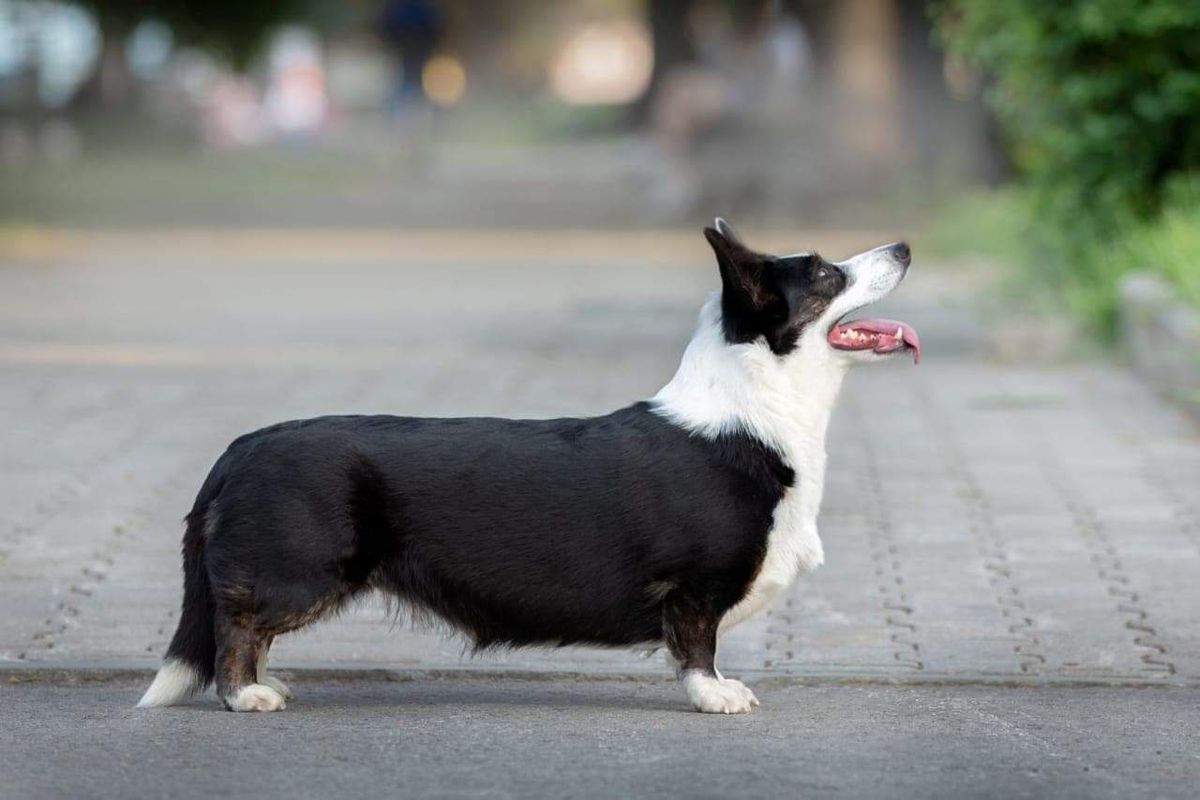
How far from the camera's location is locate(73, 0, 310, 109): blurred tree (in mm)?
36469

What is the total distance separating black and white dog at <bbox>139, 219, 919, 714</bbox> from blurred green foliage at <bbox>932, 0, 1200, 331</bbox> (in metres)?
7.28

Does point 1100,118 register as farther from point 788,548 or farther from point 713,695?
point 713,695

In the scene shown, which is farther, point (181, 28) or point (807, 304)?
point (181, 28)

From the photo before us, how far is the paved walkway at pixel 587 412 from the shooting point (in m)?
6.76

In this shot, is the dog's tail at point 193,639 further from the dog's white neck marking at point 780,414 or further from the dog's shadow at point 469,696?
the dog's white neck marking at point 780,414

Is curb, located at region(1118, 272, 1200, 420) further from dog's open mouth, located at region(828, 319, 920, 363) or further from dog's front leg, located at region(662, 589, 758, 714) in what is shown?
dog's front leg, located at region(662, 589, 758, 714)

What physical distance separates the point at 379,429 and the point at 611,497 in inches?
25.2

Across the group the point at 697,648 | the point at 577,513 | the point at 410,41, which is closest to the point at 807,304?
the point at 577,513

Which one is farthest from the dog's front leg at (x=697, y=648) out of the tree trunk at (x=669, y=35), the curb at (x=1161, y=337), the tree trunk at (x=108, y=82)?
the tree trunk at (x=108, y=82)

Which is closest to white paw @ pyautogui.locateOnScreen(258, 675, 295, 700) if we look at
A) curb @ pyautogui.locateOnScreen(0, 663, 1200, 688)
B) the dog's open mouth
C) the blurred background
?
curb @ pyautogui.locateOnScreen(0, 663, 1200, 688)

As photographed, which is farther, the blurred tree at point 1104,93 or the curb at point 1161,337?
the blurred tree at point 1104,93

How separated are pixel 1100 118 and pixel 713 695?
343 inches

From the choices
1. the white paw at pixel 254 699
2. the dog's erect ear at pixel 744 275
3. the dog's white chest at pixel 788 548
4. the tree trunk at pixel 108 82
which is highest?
the dog's erect ear at pixel 744 275

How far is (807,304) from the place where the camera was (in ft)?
19.4
